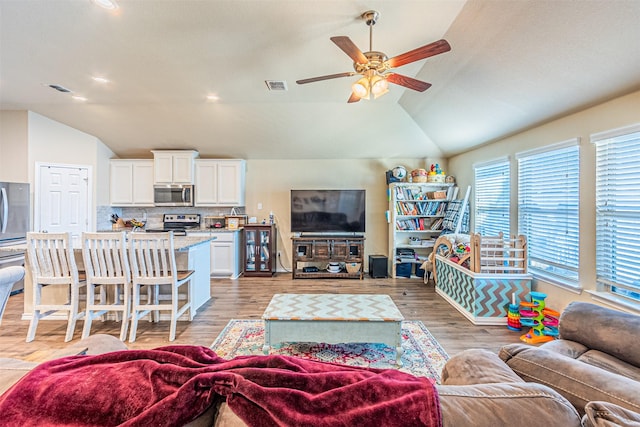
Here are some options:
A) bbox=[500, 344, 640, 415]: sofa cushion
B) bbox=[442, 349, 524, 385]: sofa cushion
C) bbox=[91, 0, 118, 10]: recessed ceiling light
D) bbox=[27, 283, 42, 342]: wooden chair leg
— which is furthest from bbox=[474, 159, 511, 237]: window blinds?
bbox=[27, 283, 42, 342]: wooden chair leg

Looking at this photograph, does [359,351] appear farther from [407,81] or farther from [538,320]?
[407,81]

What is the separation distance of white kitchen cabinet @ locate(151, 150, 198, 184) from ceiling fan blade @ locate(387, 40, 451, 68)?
14.3 ft

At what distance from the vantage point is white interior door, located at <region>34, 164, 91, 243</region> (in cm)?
445

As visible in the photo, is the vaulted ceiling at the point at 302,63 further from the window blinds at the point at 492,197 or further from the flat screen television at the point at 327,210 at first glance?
the flat screen television at the point at 327,210

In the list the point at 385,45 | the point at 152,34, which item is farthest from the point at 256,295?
the point at 385,45

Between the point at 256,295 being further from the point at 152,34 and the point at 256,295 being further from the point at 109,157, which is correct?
the point at 109,157

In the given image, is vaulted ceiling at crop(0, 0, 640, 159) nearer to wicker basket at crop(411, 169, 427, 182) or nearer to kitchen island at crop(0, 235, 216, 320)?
wicker basket at crop(411, 169, 427, 182)

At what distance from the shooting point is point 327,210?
5227mm

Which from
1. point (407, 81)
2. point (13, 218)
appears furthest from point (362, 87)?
point (13, 218)

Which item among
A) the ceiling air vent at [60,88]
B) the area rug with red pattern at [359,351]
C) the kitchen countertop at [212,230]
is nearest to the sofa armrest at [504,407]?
the area rug with red pattern at [359,351]

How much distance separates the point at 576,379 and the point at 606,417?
2.07 feet

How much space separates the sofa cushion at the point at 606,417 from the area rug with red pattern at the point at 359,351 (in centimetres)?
175

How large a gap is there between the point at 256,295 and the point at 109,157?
4.10 metres

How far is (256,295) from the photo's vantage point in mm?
4078
